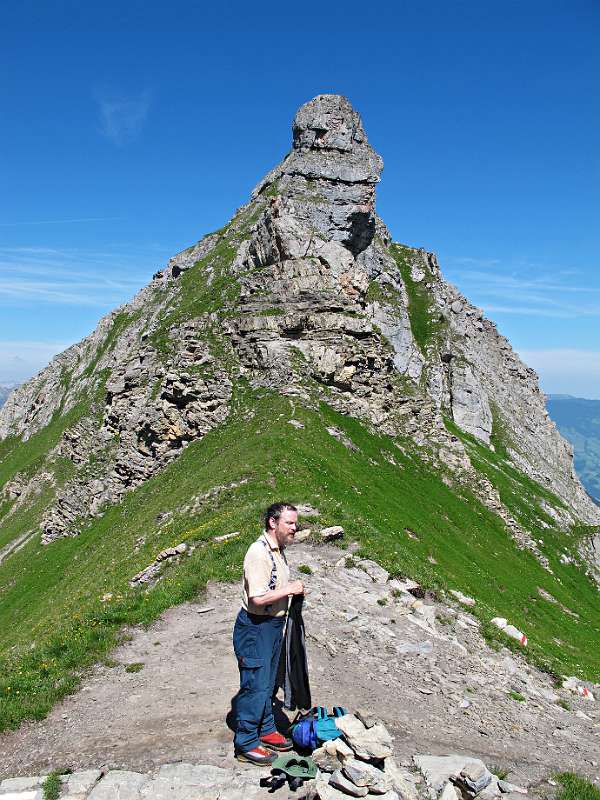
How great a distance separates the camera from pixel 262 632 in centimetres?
980

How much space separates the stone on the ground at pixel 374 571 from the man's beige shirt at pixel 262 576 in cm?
1081

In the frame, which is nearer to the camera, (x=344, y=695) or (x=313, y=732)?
(x=313, y=732)

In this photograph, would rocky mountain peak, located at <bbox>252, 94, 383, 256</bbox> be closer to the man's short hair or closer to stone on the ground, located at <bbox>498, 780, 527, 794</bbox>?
the man's short hair

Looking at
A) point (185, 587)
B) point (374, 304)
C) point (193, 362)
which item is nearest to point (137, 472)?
point (193, 362)

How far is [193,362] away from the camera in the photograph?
164ft

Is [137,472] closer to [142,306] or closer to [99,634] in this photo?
[99,634]

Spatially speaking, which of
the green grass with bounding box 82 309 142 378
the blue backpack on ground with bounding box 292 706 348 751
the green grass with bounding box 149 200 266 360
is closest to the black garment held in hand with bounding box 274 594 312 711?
the blue backpack on ground with bounding box 292 706 348 751

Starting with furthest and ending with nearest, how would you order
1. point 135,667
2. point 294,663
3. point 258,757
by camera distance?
point 135,667 → point 294,663 → point 258,757

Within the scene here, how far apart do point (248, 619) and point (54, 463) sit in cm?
6609

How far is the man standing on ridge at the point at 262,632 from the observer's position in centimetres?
946

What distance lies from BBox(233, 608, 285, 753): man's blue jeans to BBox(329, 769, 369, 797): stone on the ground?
1819 mm

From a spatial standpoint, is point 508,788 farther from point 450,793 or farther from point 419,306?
point 419,306

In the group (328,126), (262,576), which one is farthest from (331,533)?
(328,126)

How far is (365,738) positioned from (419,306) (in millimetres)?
113363
